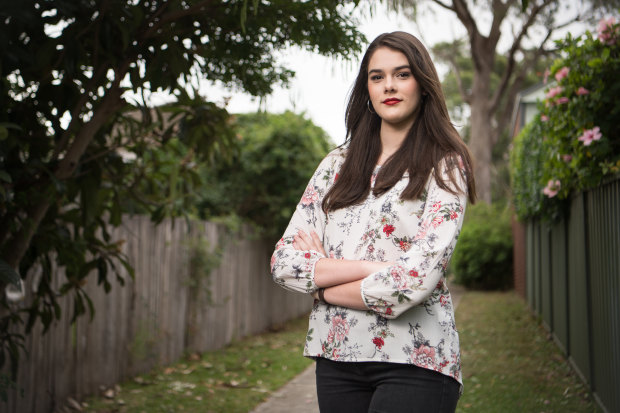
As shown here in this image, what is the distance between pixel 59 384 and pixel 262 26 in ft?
11.8

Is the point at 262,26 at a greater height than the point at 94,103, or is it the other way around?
the point at 262,26

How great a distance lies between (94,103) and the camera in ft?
12.0

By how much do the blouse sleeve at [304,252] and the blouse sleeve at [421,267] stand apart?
25cm

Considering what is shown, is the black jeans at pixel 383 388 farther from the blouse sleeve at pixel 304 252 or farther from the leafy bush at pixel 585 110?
the leafy bush at pixel 585 110

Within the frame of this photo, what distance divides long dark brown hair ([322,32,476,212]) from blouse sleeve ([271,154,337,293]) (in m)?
0.06

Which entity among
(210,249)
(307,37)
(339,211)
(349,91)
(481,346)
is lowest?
(481,346)

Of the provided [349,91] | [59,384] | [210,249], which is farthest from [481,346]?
[349,91]

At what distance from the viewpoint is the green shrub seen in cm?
1798

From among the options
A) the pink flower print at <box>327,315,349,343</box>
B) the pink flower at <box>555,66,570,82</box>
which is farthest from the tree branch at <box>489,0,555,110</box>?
the pink flower print at <box>327,315,349,343</box>

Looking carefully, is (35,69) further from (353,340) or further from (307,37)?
(353,340)

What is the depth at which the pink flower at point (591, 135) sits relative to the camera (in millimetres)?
4410

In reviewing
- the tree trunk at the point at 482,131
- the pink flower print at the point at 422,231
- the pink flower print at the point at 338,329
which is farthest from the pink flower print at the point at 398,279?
the tree trunk at the point at 482,131

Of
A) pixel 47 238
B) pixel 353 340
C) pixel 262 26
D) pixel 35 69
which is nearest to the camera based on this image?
pixel 353 340

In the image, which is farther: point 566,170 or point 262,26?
point 566,170
